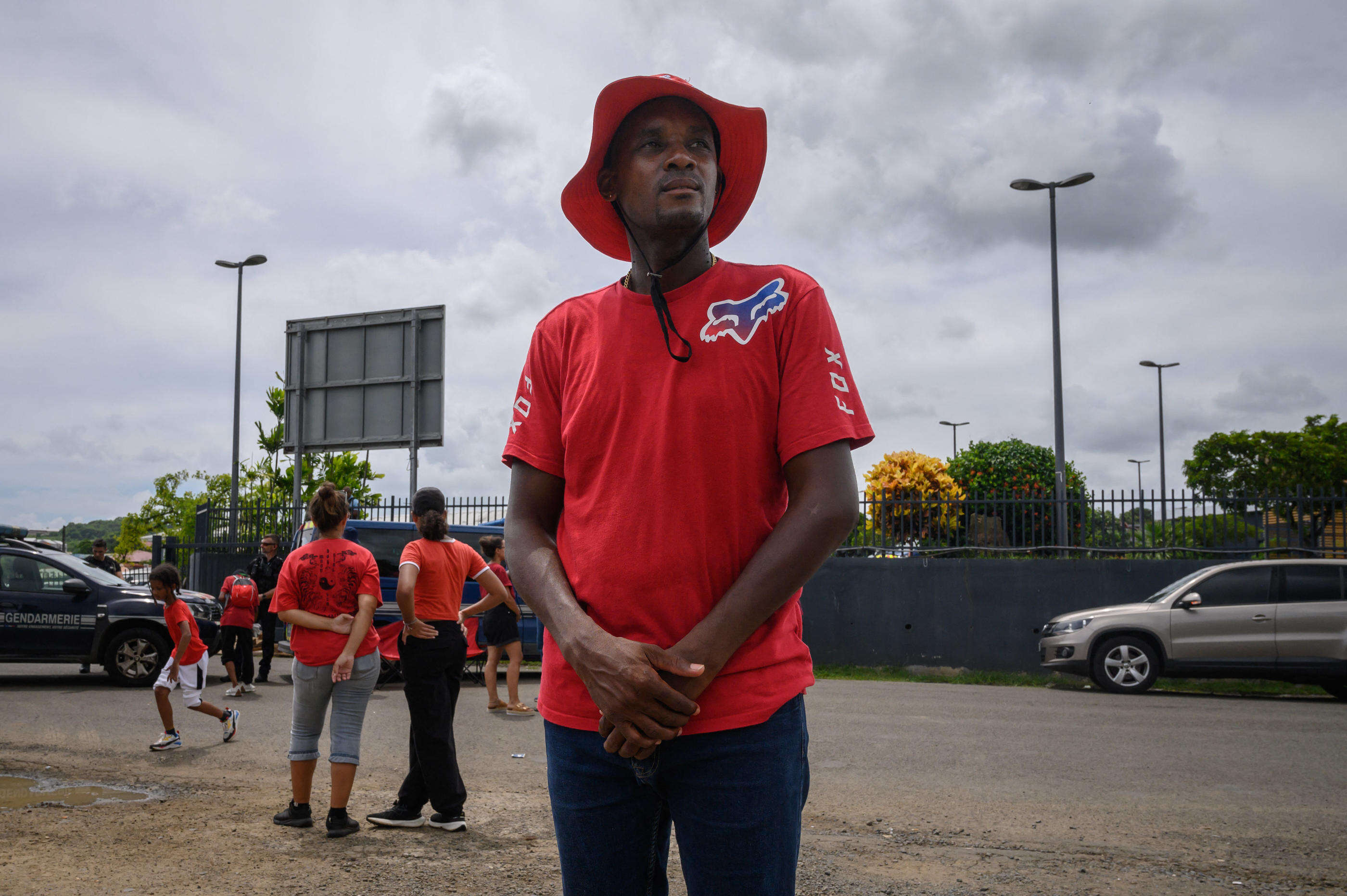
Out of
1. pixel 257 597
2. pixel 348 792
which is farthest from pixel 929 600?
pixel 348 792

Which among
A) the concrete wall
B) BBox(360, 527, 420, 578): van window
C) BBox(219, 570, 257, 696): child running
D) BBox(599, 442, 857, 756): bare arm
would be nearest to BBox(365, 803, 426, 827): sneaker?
BBox(599, 442, 857, 756): bare arm

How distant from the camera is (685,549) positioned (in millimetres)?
1612

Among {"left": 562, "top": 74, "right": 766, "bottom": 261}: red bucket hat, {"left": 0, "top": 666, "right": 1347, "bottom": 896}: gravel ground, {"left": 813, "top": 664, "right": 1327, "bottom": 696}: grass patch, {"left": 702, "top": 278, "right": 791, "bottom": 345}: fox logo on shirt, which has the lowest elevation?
{"left": 813, "top": 664, "right": 1327, "bottom": 696}: grass patch

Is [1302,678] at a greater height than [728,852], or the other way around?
[728,852]

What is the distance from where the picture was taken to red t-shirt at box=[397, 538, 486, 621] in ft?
18.9

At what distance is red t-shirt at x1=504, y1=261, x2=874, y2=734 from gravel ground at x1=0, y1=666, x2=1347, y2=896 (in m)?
3.06

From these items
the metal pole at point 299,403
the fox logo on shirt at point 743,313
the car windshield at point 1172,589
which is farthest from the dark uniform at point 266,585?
the fox logo on shirt at point 743,313

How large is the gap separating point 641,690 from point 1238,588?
12.5 metres

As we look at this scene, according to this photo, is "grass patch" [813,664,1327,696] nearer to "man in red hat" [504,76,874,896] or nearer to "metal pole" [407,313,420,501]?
"metal pole" [407,313,420,501]

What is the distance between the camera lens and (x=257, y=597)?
41.5ft

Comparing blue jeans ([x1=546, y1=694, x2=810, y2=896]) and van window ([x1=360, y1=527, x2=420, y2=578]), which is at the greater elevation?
van window ([x1=360, y1=527, x2=420, y2=578])

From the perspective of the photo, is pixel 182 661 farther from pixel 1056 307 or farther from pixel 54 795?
pixel 1056 307

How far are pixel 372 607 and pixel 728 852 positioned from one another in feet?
14.4

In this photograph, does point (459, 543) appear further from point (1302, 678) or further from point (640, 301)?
point (1302, 678)
